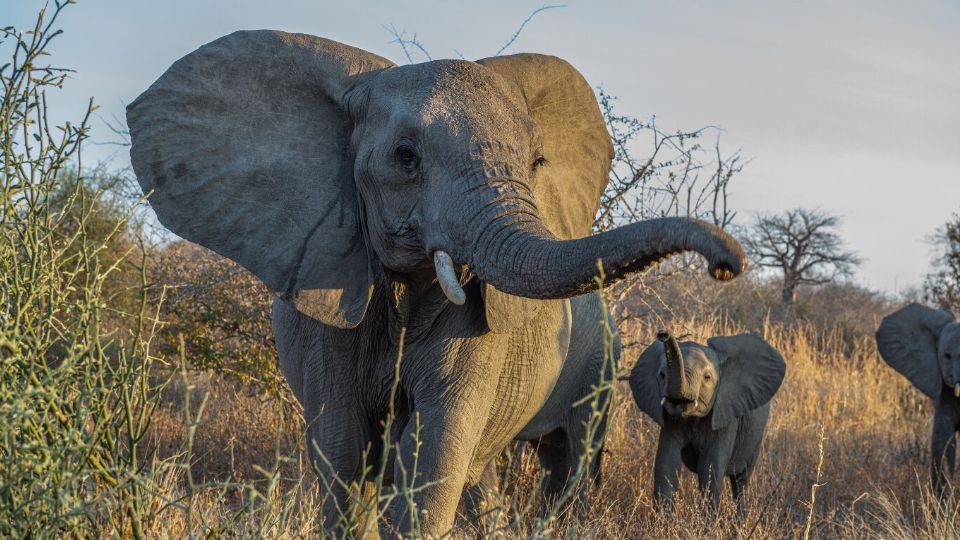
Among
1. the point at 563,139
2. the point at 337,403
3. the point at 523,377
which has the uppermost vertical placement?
the point at 563,139

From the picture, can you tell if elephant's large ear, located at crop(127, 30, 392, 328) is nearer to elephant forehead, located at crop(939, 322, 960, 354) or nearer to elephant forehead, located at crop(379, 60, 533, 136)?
elephant forehead, located at crop(379, 60, 533, 136)

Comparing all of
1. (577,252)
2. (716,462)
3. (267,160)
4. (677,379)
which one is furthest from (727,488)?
(577,252)

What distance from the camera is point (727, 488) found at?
7.25m

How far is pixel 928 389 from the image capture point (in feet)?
25.5

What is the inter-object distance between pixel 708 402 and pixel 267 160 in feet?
10.7

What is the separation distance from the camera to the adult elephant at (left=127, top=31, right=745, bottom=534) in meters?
3.54

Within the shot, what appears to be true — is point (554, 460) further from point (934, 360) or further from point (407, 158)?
point (934, 360)

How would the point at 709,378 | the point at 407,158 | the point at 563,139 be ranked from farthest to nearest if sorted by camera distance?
the point at 709,378
the point at 563,139
the point at 407,158

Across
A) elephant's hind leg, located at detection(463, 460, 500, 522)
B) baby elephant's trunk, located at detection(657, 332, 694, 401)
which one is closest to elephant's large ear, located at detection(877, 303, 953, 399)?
baby elephant's trunk, located at detection(657, 332, 694, 401)

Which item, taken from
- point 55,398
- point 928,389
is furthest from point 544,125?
point 928,389

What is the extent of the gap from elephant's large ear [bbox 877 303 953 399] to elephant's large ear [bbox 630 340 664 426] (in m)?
2.37

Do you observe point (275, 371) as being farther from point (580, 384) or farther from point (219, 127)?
point (219, 127)

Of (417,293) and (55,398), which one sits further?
(417,293)

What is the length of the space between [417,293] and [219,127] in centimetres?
88
